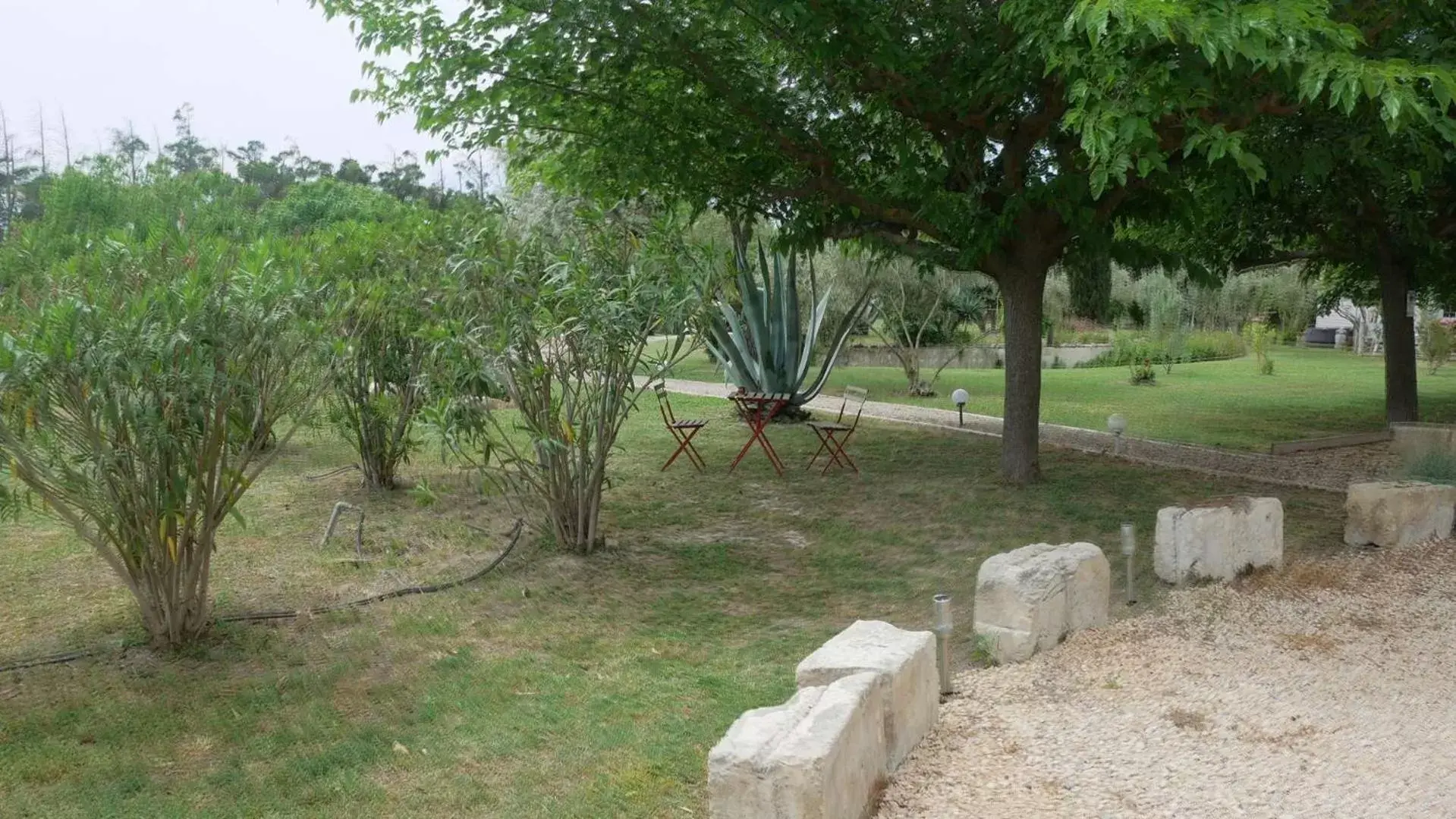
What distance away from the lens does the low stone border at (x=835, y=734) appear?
8.07 feet

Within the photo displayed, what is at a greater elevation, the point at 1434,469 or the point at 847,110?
the point at 847,110

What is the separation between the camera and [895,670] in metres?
3.09

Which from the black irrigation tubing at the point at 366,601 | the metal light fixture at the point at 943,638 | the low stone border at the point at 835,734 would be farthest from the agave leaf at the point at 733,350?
the low stone border at the point at 835,734

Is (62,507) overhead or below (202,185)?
below

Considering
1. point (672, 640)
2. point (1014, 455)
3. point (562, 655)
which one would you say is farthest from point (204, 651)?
point (1014, 455)

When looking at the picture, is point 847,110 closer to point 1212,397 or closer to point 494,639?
point 494,639

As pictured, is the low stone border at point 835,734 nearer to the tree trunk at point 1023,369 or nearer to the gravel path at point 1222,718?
the gravel path at point 1222,718

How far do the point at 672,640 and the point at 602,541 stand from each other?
1.53 meters

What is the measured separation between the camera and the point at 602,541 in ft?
21.1

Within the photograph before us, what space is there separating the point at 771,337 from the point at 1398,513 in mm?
6662

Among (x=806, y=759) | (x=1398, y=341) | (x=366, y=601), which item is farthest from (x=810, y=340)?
(x=806, y=759)

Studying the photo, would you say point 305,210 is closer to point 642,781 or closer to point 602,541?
point 602,541

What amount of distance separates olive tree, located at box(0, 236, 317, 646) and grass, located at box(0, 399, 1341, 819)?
472 mm

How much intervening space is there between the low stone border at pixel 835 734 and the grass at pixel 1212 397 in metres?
4.78
